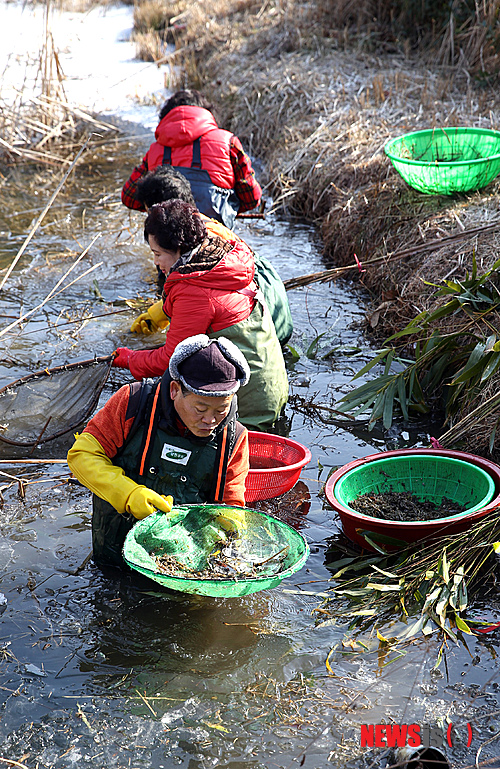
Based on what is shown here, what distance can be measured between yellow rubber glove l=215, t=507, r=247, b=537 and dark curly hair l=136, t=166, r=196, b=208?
1.79 m

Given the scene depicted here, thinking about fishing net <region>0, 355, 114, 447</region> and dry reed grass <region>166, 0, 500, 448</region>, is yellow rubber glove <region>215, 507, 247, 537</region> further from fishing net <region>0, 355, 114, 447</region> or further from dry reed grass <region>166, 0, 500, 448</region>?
dry reed grass <region>166, 0, 500, 448</region>

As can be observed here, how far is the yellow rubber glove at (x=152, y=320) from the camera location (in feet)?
14.7

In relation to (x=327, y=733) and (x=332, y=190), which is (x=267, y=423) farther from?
(x=332, y=190)

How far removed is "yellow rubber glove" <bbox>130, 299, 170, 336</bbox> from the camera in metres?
4.47

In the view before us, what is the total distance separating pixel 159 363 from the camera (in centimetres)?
384

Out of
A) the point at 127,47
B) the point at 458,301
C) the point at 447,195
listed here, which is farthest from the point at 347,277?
the point at 127,47

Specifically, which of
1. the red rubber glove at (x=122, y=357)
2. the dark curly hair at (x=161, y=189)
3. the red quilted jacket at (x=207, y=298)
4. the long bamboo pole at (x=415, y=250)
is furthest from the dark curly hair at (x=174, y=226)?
the long bamboo pole at (x=415, y=250)

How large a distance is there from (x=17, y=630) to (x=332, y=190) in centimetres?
527

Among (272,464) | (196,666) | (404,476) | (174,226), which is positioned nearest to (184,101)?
(174,226)

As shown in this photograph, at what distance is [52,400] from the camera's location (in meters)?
4.11

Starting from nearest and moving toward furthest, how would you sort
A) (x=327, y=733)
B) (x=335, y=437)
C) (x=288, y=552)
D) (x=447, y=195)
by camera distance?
(x=327, y=733) < (x=288, y=552) < (x=335, y=437) < (x=447, y=195)

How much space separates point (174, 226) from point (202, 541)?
1.55m

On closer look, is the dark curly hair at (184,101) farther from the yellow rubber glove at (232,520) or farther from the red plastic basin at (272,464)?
the yellow rubber glove at (232,520)

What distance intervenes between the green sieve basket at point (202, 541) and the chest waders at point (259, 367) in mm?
1171
